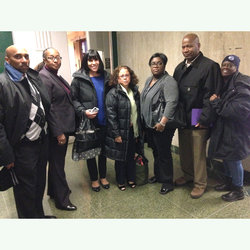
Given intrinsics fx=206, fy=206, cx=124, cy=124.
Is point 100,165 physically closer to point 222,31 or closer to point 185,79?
point 185,79

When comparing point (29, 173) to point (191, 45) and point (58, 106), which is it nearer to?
point (58, 106)

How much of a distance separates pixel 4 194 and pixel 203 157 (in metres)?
2.35

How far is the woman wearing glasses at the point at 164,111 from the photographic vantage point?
2.03 meters

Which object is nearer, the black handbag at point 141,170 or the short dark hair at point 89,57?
the short dark hair at point 89,57

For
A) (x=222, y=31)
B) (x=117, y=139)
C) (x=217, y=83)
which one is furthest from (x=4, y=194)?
(x=222, y=31)

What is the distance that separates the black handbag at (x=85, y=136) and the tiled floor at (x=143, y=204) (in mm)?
594

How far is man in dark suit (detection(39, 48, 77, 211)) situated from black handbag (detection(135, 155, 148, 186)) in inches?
32.1

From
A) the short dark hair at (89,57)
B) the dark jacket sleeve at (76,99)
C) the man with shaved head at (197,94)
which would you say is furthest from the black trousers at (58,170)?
the man with shaved head at (197,94)

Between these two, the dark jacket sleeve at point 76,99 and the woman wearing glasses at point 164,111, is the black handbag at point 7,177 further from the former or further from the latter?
the woman wearing glasses at point 164,111

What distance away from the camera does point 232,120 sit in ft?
6.41

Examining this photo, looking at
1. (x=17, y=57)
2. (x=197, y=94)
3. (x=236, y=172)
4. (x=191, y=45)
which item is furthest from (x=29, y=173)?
(x=236, y=172)

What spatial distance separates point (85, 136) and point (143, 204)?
935mm

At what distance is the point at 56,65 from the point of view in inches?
73.3

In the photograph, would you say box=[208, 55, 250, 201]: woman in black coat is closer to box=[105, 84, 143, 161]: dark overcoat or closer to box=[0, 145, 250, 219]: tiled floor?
box=[0, 145, 250, 219]: tiled floor
